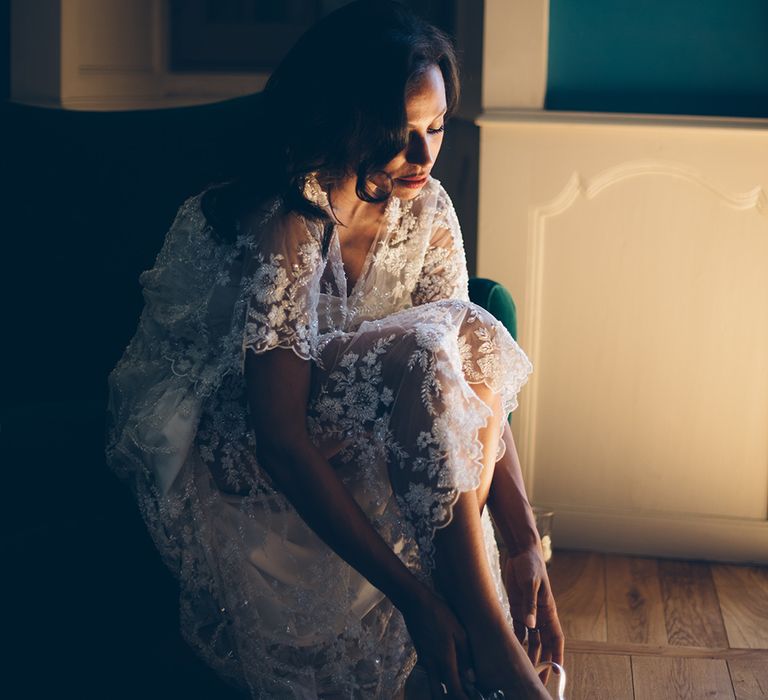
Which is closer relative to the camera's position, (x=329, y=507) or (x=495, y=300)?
(x=329, y=507)

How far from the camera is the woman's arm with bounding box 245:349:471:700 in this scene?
4.08 ft

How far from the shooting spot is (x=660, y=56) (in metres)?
2.19

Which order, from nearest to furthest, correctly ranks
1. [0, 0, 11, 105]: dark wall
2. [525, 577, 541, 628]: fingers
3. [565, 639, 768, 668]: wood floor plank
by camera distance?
1. [525, 577, 541, 628]: fingers
2. [565, 639, 768, 668]: wood floor plank
3. [0, 0, 11, 105]: dark wall

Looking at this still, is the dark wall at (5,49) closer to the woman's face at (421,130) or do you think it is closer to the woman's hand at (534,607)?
the woman's face at (421,130)

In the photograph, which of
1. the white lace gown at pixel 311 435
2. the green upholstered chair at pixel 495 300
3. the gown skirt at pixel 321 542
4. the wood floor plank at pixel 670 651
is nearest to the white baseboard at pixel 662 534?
the wood floor plank at pixel 670 651

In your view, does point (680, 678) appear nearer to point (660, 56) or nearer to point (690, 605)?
point (690, 605)

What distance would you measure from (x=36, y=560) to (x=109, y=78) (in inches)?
61.1

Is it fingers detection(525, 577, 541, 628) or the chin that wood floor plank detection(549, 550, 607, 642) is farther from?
the chin

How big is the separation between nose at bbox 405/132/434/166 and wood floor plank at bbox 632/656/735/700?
0.96 metres

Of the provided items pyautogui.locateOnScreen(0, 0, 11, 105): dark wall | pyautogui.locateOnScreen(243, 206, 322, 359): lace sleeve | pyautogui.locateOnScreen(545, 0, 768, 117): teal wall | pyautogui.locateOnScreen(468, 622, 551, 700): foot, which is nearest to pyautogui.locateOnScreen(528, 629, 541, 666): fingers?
pyautogui.locateOnScreen(468, 622, 551, 700): foot

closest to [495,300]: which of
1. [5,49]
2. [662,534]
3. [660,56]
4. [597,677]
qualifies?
[597,677]

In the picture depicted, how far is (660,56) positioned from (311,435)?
1286 millimetres

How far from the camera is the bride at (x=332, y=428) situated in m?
1.27

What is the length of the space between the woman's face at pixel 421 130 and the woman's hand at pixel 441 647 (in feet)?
1.94
